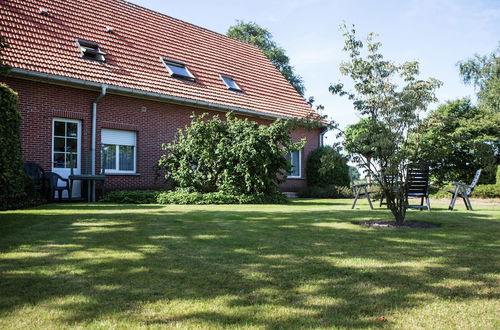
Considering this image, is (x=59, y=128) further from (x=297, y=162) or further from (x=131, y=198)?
(x=297, y=162)

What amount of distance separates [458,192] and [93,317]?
32.6 feet

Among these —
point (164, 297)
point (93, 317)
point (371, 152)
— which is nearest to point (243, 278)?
point (164, 297)

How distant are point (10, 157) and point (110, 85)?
5.09 m

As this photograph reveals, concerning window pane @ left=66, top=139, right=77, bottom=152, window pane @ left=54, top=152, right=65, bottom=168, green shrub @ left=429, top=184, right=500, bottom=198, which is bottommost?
green shrub @ left=429, top=184, right=500, bottom=198

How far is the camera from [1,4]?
43.1 ft

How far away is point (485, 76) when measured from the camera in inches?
1331

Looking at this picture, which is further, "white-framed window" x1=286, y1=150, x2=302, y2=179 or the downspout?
"white-framed window" x1=286, y1=150, x2=302, y2=179

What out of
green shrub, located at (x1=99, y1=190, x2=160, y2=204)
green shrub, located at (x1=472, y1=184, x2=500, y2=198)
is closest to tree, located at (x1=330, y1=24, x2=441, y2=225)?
green shrub, located at (x1=99, y1=190, x2=160, y2=204)

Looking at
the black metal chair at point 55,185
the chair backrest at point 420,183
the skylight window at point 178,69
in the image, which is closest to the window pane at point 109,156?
the black metal chair at point 55,185

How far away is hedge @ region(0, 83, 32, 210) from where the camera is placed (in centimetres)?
787

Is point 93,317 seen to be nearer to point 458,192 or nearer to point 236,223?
point 236,223

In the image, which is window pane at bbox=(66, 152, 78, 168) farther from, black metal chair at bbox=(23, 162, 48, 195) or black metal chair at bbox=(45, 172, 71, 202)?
black metal chair at bbox=(23, 162, 48, 195)

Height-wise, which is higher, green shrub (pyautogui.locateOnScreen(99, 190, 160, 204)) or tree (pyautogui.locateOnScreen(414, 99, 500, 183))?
tree (pyautogui.locateOnScreen(414, 99, 500, 183))

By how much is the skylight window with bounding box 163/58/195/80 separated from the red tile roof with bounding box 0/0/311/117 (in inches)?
10.1
